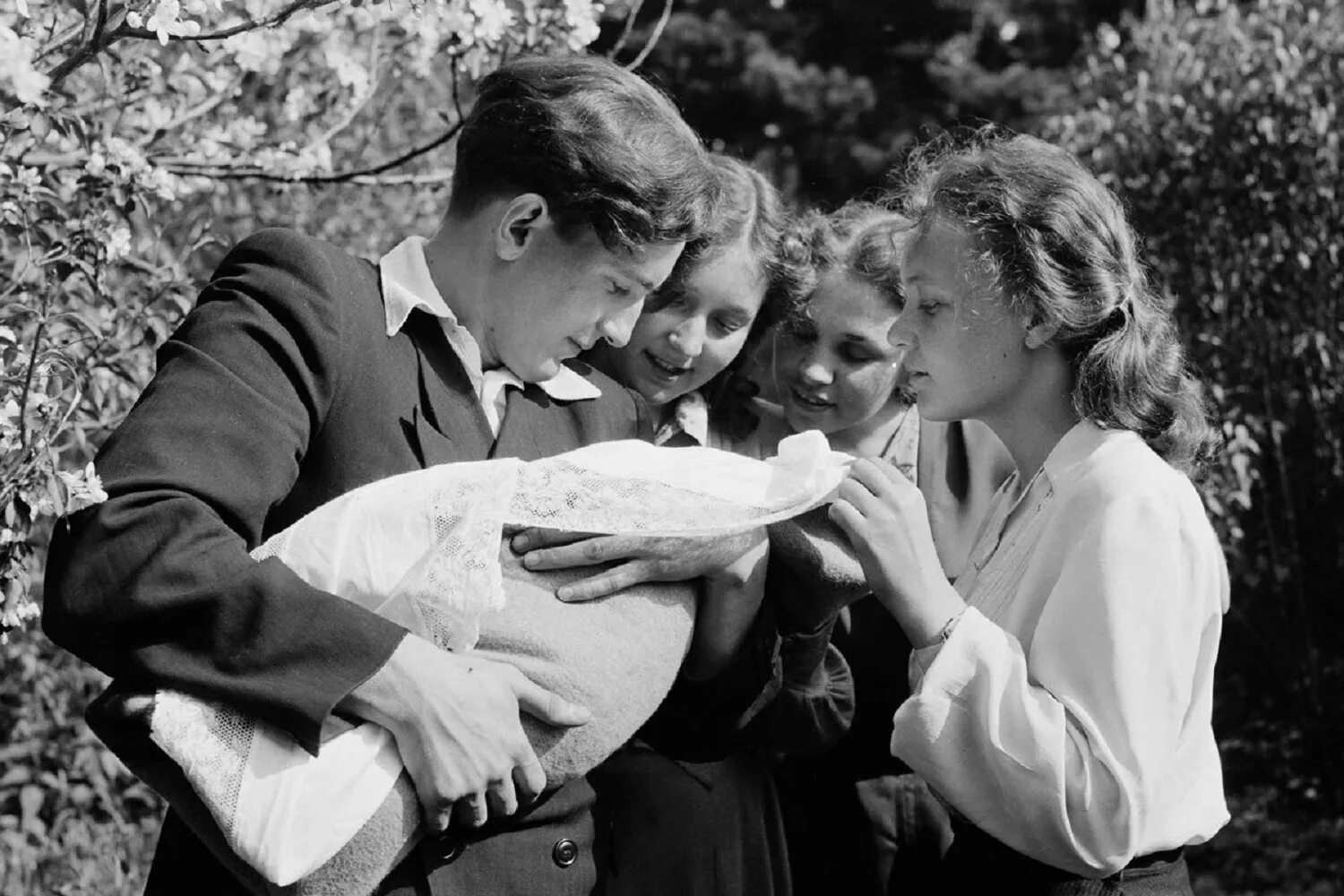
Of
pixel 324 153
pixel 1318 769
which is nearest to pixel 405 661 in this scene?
pixel 324 153

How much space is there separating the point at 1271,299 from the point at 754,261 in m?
3.39

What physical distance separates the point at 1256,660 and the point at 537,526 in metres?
5.00

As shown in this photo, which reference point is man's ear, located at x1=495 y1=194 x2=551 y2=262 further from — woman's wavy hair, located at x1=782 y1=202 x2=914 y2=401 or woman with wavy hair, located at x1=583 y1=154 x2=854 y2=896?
A: woman's wavy hair, located at x1=782 y1=202 x2=914 y2=401

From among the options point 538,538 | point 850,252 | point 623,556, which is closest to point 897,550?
point 623,556

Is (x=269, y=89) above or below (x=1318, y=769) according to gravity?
above

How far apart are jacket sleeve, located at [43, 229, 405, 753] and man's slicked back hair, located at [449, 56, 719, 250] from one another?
18.1 inches

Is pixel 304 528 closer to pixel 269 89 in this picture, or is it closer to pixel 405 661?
pixel 405 661

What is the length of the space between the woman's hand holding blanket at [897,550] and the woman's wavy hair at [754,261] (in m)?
0.77

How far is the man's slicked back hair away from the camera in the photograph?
6.93 ft

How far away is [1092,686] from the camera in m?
2.02

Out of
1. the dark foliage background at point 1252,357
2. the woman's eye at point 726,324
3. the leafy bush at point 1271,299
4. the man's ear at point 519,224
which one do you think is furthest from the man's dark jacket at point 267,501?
the leafy bush at point 1271,299

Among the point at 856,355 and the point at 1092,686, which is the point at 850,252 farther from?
the point at 1092,686

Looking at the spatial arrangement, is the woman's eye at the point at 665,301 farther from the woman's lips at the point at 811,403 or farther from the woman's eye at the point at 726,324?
the woman's lips at the point at 811,403

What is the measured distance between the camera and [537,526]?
6.33 ft
